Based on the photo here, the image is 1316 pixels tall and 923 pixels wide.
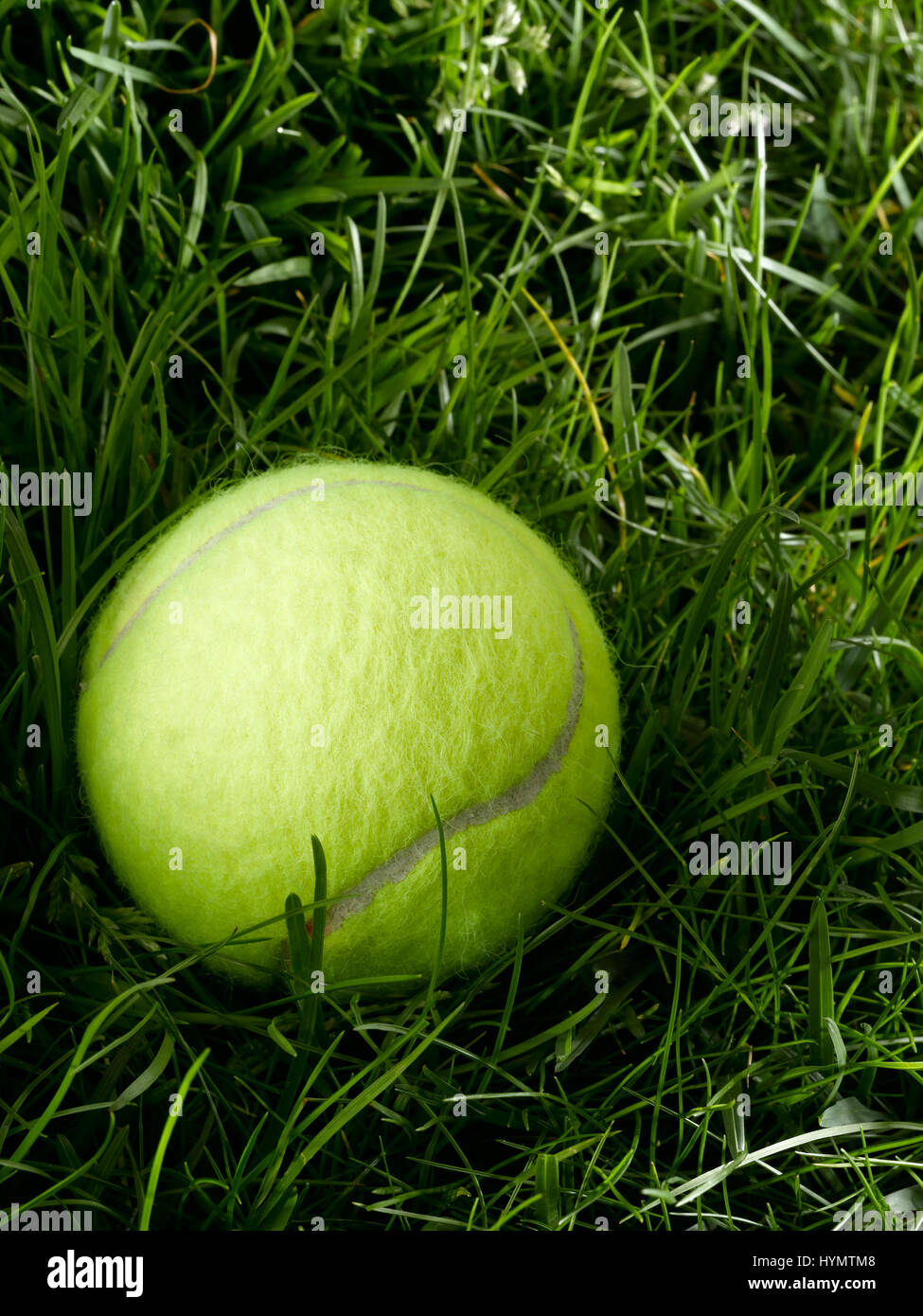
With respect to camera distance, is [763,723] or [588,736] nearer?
[588,736]

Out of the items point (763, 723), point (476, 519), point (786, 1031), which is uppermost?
point (476, 519)

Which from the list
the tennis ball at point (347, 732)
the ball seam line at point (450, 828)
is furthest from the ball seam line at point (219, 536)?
the ball seam line at point (450, 828)

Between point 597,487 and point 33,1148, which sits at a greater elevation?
point 597,487

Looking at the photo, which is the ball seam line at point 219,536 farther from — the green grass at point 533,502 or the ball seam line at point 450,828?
the ball seam line at point 450,828

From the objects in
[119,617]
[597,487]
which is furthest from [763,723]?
[119,617]
